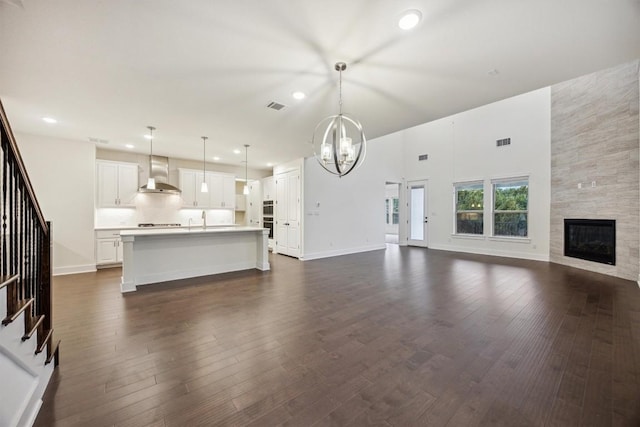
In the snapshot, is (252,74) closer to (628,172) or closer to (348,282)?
(348,282)

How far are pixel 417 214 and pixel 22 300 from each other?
9559mm

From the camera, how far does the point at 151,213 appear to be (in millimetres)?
6781

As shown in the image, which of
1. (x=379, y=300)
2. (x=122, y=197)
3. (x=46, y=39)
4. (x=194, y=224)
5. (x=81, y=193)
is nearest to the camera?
(x=46, y=39)

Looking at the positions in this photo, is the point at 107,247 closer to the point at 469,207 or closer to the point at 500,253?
the point at 469,207

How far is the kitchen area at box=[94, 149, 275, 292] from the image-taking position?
4633mm

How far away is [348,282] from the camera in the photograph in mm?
4633

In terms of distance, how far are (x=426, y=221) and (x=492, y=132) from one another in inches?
131

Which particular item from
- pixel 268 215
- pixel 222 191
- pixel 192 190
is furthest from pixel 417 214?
pixel 192 190

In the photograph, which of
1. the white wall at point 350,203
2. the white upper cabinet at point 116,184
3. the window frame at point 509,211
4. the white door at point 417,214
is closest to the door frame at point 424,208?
the white door at point 417,214

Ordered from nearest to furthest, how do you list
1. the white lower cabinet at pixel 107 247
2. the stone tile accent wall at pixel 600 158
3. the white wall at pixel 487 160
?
1. the stone tile accent wall at pixel 600 158
2. the white lower cabinet at pixel 107 247
3. the white wall at pixel 487 160

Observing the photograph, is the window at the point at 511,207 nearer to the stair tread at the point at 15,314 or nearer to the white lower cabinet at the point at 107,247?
the stair tread at the point at 15,314

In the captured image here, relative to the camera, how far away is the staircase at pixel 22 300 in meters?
1.38

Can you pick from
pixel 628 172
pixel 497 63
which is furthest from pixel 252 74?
pixel 628 172

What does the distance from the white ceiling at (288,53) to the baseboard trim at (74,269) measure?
3.09 meters
